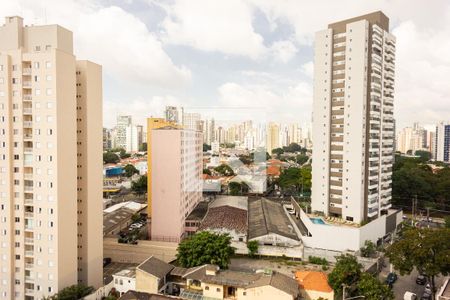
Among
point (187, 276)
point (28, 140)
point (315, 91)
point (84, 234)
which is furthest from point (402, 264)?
point (28, 140)

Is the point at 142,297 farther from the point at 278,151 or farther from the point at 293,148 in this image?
the point at 293,148

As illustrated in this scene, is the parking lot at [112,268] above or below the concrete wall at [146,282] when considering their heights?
below

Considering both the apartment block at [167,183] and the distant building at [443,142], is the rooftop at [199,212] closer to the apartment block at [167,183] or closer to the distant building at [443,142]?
the apartment block at [167,183]

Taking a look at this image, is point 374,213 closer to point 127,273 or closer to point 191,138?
point 191,138

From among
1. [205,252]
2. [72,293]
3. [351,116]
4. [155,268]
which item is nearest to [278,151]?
[351,116]

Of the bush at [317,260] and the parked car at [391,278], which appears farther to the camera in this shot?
the bush at [317,260]

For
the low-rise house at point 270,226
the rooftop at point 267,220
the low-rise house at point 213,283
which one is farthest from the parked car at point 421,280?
the low-rise house at point 213,283
